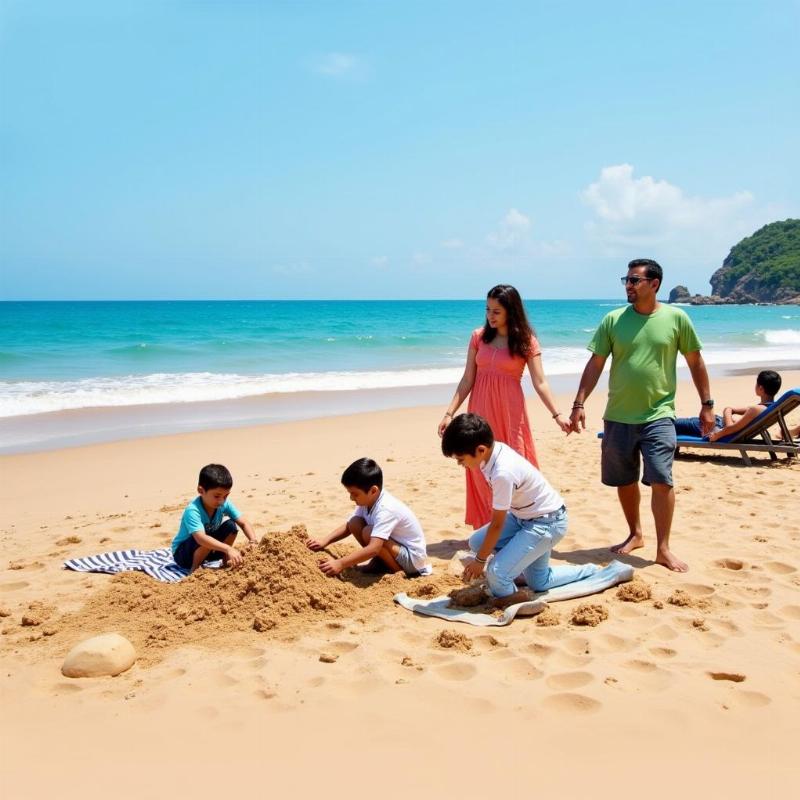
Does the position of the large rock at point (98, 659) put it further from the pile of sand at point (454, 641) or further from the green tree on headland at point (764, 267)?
the green tree on headland at point (764, 267)

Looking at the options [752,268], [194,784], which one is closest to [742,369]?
[194,784]

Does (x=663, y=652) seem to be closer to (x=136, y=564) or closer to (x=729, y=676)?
(x=729, y=676)

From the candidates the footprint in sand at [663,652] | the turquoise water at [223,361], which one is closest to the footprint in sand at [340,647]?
the footprint in sand at [663,652]

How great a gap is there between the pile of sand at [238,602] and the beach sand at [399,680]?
0.04ft

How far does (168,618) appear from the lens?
13.8 ft

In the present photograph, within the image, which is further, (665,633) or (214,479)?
(214,479)

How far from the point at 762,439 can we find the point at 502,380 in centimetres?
462

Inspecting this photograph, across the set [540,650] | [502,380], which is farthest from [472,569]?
[502,380]

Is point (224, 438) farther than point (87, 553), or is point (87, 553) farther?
point (224, 438)

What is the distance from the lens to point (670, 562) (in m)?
4.80

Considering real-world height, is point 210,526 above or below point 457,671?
above

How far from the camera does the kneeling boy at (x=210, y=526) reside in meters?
4.86

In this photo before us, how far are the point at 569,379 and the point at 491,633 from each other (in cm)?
1597

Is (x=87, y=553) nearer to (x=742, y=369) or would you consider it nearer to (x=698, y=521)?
(x=698, y=521)
